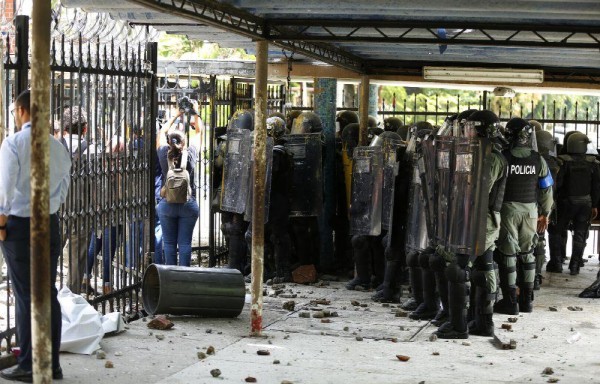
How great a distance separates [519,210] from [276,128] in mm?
3697

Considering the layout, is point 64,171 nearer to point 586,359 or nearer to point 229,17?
point 229,17

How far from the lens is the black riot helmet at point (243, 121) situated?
13.6 m

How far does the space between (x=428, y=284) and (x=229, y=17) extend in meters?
3.38

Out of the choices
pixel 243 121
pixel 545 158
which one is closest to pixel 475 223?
pixel 545 158

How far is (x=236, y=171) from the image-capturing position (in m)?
13.3

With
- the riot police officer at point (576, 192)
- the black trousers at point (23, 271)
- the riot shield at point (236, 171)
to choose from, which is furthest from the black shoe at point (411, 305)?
the black trousers at point (23, 271)

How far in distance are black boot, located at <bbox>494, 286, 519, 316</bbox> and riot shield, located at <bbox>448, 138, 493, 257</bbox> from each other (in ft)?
5.00

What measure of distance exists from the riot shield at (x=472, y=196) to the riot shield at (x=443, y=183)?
0.48ft

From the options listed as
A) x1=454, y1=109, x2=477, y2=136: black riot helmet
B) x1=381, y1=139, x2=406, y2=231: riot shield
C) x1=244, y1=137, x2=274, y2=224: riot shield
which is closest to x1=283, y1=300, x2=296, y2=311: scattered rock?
x1=381, y1=139, x2=406, y2=231: riot shield

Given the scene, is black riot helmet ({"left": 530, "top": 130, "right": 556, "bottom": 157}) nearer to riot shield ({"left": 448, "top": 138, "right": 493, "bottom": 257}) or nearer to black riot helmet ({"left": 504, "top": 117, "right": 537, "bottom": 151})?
black riot helmet ({"left": 504, "top": 117, "right": 537, "bottom": 151})

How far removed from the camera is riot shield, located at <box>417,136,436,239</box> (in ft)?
34.7

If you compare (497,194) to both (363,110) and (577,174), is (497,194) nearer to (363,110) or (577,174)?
(577,174)

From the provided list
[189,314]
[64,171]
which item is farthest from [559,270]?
[64,171]

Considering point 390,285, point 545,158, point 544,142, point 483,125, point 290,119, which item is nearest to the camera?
point 483,125
